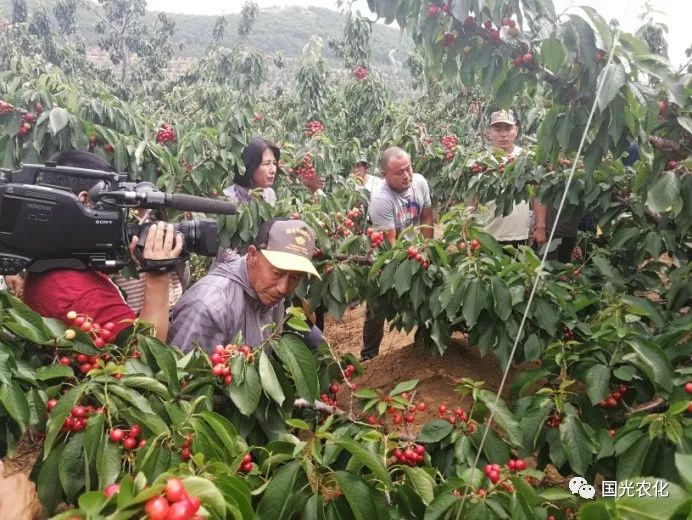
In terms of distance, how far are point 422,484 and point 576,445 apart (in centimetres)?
61

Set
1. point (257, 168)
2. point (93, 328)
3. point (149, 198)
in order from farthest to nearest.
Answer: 1. point (257, 168)
2. point (149, 198)
3. point (93, 328)

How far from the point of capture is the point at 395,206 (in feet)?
12.8

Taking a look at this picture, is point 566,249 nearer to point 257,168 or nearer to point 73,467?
point 257,168

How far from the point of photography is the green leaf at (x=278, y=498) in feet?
3.60

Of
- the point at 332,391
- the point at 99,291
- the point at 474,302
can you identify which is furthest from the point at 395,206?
the point at 99,291

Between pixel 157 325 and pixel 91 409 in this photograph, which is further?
pixel 157 325

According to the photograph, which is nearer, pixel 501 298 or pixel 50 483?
pixel 50 483

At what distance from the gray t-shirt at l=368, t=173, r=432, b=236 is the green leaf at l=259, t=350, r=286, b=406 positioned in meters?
2.37

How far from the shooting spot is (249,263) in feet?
6.74

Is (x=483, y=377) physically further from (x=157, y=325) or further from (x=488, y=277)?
(x=157, y=325)

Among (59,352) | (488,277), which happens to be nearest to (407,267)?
(488,277)

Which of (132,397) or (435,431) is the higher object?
(132,397)

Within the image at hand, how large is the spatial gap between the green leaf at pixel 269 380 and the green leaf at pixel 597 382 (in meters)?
0.96

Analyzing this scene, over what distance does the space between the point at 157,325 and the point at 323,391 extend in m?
0.60
